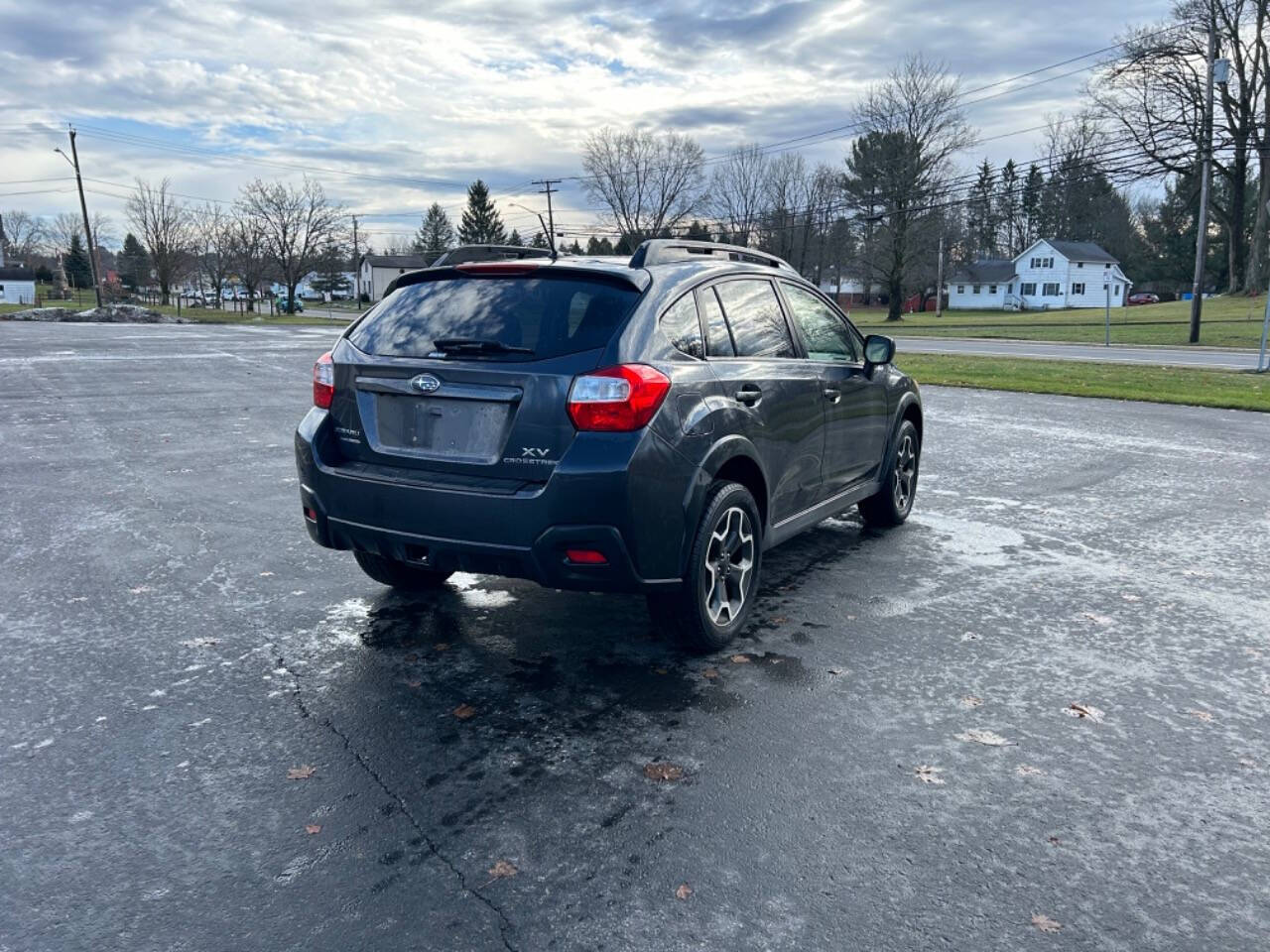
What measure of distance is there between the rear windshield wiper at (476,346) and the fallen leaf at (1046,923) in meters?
2.68

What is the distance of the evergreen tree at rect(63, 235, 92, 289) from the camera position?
10000cm

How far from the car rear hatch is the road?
21.1 m

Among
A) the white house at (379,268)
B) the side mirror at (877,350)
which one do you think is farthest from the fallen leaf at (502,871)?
the white house at (379,268)

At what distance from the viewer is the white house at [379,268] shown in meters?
120

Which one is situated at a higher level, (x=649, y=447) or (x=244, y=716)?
(x=649, y=447)

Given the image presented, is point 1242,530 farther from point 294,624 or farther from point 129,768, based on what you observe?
point 129,768

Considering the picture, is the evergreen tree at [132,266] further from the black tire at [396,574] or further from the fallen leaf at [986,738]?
the fallen leaf at [986,738]

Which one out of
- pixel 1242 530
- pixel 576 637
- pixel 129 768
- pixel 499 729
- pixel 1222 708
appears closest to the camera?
pixel 129 768

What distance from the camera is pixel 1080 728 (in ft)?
12.2

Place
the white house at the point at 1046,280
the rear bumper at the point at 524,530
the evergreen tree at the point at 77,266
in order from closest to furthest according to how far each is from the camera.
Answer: the rear bumper at the point at 524,530 → the white house at the point at 1046,280 → the evergreen tree at the point at 77,266

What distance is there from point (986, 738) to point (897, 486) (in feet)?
11.0

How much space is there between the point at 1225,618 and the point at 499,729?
151 inches

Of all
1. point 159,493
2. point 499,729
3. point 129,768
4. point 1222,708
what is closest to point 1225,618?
point 1222,708

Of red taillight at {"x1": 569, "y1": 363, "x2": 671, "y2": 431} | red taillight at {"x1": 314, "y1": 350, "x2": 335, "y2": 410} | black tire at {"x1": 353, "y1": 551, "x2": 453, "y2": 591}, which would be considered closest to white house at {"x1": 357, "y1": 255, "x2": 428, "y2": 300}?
black tire at {"x1": 353, "y1": 551, "x2": 453, "y2": 591}
